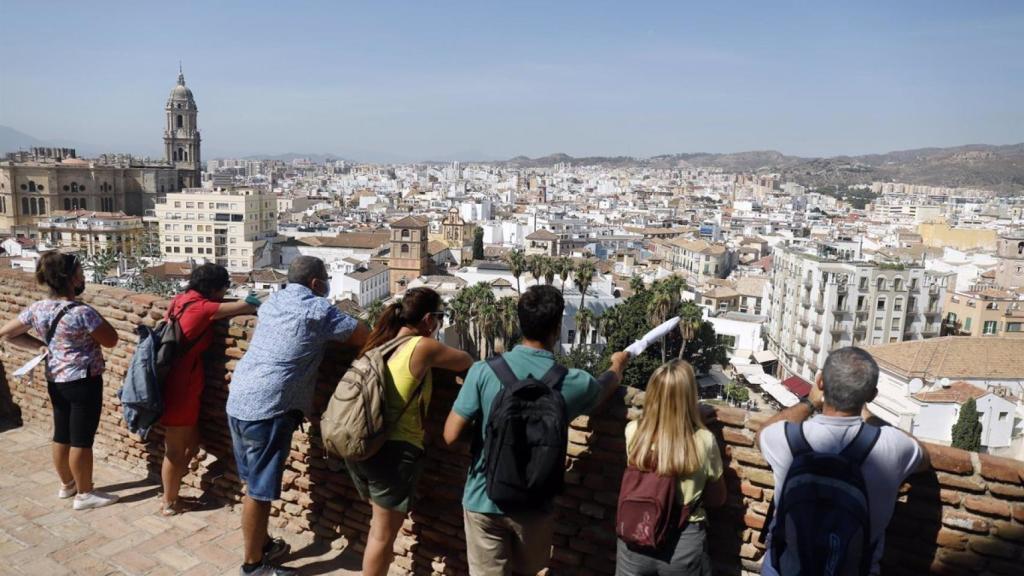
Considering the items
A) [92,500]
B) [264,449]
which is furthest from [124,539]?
Result: [264,449]

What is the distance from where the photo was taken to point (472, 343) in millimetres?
35344

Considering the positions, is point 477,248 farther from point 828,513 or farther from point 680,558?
point 828,513

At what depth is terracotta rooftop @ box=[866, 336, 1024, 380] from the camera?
98.9ft

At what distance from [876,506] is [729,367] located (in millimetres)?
42152

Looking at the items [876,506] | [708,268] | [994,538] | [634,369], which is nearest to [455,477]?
[876,506]

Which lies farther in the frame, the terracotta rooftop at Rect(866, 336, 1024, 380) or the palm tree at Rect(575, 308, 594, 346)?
the palm tree at Rect(575, 308, 594, 346)

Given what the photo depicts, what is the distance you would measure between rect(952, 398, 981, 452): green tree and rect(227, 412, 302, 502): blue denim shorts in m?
26.4

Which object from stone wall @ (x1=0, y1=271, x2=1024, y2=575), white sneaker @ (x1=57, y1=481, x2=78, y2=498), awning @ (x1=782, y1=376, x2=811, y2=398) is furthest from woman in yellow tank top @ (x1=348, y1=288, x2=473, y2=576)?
awning @ (x1=782, y1=376, x2=811, y2=398)

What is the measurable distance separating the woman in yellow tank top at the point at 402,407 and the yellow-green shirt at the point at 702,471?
1.05m

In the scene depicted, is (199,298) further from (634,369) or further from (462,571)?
(634,369)

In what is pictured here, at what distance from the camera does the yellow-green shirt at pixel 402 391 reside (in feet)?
11.0

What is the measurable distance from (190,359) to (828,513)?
11.3 feet

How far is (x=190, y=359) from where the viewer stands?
4.42 m

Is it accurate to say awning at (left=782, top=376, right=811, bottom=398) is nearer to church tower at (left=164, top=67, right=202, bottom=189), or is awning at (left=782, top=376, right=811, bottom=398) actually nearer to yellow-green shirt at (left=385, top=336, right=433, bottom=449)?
yellow-green shirt at (left=385, top=336, right=433, bottom=449)
